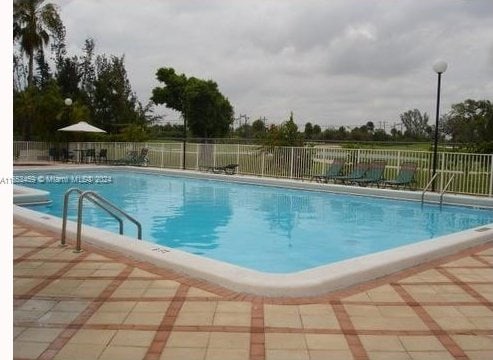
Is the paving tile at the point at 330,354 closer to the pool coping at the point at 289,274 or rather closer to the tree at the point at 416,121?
the pool coping at the point at 289,274

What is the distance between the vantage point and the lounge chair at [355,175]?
49.3 ft

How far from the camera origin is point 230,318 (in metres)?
3.93

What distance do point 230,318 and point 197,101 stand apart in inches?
1340

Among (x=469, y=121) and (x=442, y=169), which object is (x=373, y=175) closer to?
(x=442, y=169)

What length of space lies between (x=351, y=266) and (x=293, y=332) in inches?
61.8

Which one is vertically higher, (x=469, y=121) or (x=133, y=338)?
(x=469, y=121)

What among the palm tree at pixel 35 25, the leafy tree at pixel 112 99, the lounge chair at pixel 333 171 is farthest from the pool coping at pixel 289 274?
the leafy tree at pixel 112 99

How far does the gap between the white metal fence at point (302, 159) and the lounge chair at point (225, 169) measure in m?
0.30

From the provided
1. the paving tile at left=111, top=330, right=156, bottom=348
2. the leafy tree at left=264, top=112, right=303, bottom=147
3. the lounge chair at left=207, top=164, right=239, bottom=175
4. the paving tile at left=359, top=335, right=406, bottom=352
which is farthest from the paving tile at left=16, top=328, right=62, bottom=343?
the leafy tree at left=264, top=112, right=303, bottom=147

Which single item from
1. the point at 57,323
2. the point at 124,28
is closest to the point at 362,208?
the point at 124,28

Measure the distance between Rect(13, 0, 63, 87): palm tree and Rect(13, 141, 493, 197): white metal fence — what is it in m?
7.16

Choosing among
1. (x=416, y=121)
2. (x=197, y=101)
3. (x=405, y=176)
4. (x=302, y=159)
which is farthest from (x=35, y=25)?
(x=416, y=121)

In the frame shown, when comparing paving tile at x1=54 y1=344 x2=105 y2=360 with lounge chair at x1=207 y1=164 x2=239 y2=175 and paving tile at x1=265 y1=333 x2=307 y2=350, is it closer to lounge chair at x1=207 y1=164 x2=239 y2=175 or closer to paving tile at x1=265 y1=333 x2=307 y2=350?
paving tile at x1=265 y1=333 x2=307 y2=350

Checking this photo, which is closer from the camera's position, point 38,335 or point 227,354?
point 227,354
